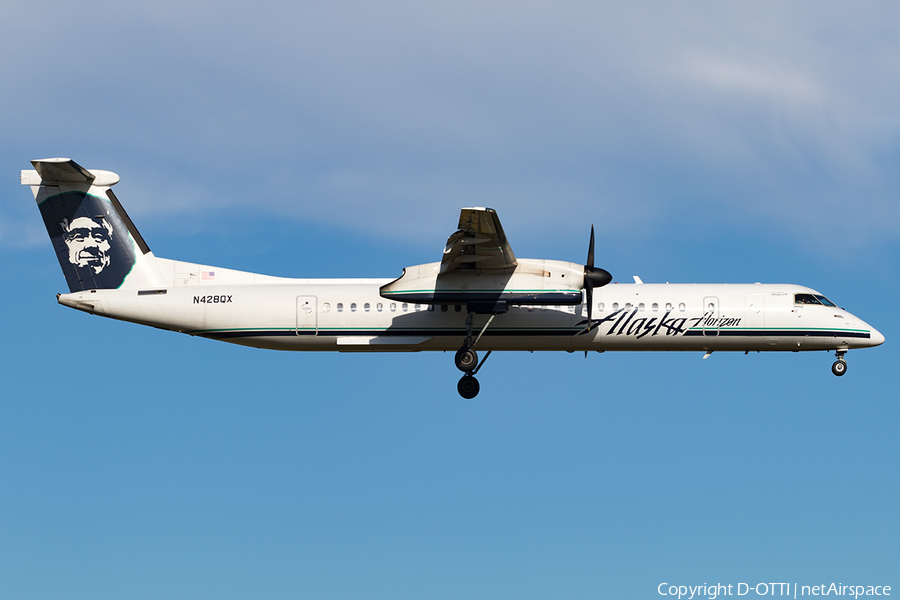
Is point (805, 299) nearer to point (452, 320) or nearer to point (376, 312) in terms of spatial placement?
point (452, 320)

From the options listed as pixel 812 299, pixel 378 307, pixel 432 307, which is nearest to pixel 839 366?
pixel 812 299

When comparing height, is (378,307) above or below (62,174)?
below

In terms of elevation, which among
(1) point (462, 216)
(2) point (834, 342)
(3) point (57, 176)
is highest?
(3) point (57, 176)

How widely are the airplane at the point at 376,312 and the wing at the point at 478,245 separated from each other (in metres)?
1.75

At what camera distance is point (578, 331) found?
82.8 ft

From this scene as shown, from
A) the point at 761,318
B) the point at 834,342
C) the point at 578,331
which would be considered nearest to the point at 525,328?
the point at 578,331

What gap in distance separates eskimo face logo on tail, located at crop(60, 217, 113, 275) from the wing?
9.37 m

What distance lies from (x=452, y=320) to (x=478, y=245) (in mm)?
2926

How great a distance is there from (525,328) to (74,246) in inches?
484

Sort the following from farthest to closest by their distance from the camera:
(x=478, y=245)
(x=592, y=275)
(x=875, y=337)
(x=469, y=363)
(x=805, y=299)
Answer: (x=875, y=337), (x=805, y=299), (x=469, y=363), (x=592, y=275), (x=478, y=245)

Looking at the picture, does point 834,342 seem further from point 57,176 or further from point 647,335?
point 57,176

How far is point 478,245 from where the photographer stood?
906 inches

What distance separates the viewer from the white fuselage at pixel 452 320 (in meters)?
25.2

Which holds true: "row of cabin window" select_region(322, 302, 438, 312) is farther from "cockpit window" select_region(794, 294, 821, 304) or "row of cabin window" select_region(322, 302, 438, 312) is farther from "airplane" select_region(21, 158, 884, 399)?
"cockpit window" select_region(794, 294, 821, 304)
